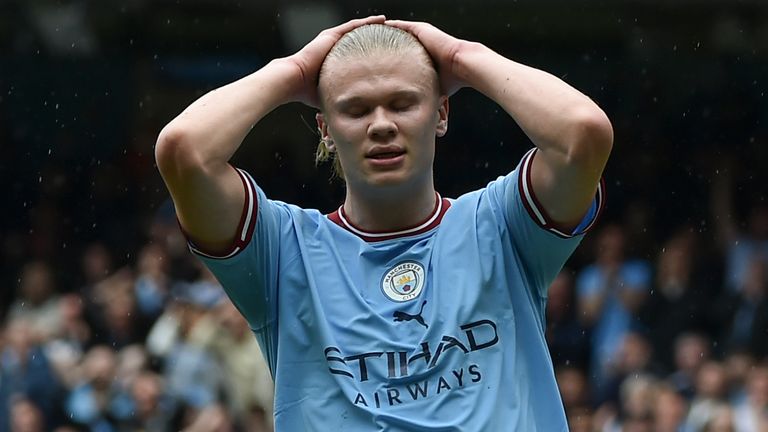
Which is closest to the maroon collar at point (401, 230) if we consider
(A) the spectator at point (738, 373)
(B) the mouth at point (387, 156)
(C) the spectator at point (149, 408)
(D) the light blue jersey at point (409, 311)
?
(D) the light blue jersey at point (409, 311)

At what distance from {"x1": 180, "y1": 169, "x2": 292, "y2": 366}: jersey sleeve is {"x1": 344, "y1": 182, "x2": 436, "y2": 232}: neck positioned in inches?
9.5

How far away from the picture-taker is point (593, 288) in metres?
12.8

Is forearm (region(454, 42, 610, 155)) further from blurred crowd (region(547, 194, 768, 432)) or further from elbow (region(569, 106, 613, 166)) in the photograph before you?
blurred crowd (region(547, 194, 768, 432))

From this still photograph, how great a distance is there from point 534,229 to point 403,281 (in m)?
0.38

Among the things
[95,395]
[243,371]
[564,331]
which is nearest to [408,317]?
[243,371]

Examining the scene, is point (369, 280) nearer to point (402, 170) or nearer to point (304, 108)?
point (402, 170)

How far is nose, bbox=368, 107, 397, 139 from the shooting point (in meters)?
4.29

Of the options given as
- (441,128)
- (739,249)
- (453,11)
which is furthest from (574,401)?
(441,128)

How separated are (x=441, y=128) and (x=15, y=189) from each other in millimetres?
11583

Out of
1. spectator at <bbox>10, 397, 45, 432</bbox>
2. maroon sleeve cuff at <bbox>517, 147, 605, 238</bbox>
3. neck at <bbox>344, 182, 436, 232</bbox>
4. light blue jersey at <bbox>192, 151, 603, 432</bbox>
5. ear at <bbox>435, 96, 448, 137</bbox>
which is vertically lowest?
spectator at <bbox>10, 397, 45, 432</bbox>

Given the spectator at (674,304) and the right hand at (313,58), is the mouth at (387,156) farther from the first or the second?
the spectator at (674,304)

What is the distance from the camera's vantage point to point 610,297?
12.7 m

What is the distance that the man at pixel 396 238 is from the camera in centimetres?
416

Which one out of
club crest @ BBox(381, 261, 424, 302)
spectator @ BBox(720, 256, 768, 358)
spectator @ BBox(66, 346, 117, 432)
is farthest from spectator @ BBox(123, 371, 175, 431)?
club crest @ BBox(381, 261, 424, 302)
